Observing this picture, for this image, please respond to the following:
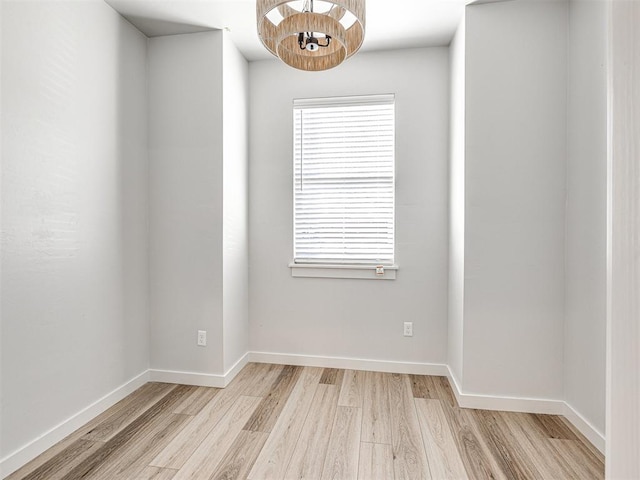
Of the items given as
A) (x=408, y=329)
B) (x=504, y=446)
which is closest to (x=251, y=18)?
(x=408, y=329)

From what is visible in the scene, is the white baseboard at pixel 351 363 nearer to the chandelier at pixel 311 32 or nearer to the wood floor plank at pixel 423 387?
the wood floor plank at pixel 423 387

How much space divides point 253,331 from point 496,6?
3.07m

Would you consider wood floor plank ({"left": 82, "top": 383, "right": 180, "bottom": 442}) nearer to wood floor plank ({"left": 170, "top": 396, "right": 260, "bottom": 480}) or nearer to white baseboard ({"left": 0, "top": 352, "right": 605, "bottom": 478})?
white baseboard ({"left": 0, "top": 352, "right": 605, "bottom": 478})

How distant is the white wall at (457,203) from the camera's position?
8.10 feet

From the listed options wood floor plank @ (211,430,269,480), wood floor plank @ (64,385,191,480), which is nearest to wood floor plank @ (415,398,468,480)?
wood floor plank @ (211,430,269,480)

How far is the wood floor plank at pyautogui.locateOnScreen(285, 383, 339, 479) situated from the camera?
1775mm

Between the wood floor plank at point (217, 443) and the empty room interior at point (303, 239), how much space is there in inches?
0.9

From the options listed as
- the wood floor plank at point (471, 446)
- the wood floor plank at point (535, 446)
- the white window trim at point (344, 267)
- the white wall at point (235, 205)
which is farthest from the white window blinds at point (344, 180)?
the wood floor plank at point (535, 446)

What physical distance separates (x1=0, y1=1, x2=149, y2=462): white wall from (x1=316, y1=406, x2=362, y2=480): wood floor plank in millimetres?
1531

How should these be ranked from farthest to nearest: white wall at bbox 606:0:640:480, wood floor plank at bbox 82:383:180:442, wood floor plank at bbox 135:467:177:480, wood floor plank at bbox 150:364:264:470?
wood floor plank at bbox 82:383:180:442 < wood floor plank at bbox 150:364:264:470 < wood floor plank at bbox 135:467:177:480 < white wall at bbox 606:0:640:480

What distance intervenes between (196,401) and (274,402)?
0.55 m

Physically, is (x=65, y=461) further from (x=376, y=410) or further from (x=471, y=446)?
(x=471, y=446)

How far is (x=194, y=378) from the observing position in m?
2.79

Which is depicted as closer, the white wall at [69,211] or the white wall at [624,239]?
the white wall at [624,239]
